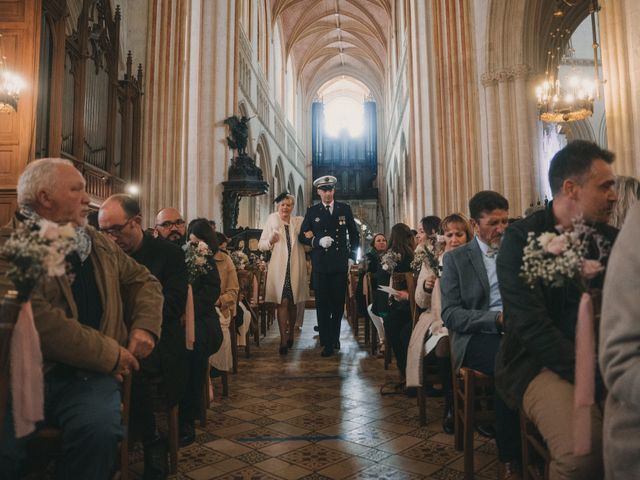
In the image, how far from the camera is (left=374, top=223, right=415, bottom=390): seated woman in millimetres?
4039

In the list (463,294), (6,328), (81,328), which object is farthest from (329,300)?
(6,328)

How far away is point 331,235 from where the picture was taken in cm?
566

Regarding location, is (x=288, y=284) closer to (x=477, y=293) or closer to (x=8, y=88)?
(x=477, y=293)

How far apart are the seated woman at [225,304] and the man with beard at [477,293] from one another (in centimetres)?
188

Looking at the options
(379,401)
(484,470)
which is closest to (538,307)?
(484,470)

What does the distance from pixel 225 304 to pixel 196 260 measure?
→ 0.86 meters

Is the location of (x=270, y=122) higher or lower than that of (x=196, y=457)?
higher

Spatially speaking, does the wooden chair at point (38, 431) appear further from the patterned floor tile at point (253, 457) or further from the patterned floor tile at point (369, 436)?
the patterned floor tile at point (369, 436)

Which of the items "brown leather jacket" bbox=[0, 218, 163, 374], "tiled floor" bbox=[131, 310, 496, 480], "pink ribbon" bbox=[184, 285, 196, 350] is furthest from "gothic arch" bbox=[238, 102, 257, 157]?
"brown leather jacket" bbox=[0, 218, 163, 374]

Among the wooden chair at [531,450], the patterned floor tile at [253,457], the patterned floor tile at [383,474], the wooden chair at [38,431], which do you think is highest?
the wooden chair at [38,431]

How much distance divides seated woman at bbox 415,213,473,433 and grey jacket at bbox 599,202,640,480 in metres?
1.82

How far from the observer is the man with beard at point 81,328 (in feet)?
5.33

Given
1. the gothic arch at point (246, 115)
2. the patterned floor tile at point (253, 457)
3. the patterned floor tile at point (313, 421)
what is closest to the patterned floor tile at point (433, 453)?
the patterned floor tile at point (313, 421)

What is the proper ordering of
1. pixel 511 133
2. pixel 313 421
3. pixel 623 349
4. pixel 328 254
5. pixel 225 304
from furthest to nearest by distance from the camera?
pixel 511 133 → pixel 328 254 → pixel 225 304 → pixel 313 421 → pixel 623 349
